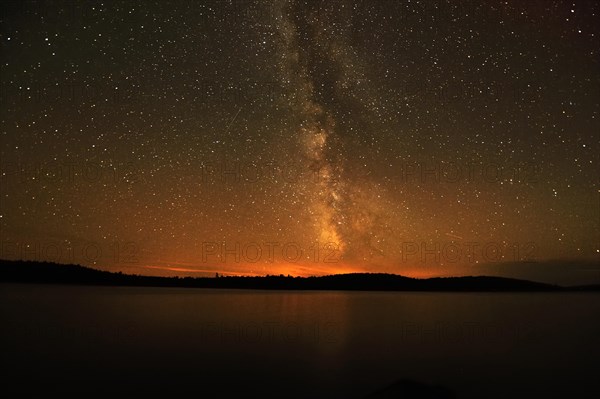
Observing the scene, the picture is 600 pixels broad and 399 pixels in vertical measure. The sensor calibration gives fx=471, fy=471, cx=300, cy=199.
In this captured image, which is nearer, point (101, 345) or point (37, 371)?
point (37, 371)

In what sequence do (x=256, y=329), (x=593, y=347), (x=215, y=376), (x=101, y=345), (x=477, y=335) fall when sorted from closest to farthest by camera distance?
(x=215, y=376) < (x=101, y=345) < (x=593, y=347) < (x=477, y=335) < (x=256, y=329)

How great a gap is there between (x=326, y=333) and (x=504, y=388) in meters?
12.7

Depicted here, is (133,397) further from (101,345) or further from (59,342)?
(59,342)

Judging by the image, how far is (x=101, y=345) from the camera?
18.4 metres

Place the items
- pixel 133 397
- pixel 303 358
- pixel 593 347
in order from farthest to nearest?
pixel 593 347, pixel 303 358, pixel 133 397

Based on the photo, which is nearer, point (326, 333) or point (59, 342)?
point (59, 342)

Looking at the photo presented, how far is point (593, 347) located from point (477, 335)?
4971 mm

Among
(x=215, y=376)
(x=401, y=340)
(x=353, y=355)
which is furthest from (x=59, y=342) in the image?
(x=401, y=340)

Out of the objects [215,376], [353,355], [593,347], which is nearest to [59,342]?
[215,376]

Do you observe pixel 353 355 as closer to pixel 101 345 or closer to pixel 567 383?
pixel 567 383

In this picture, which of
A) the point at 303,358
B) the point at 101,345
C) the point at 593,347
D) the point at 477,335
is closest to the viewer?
the point at 303,358

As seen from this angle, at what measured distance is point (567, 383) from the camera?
43.4ft

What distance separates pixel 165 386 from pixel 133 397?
3.72 feet

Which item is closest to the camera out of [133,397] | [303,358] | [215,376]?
[133,397]
